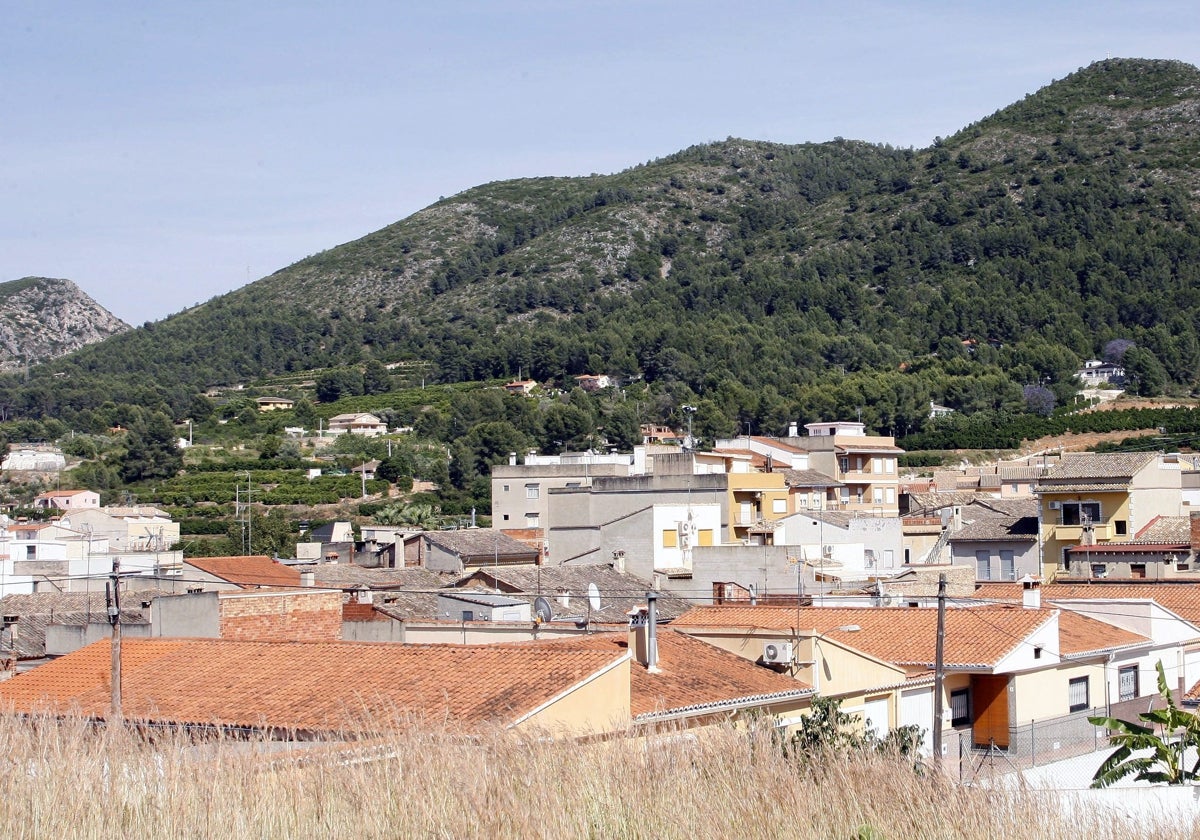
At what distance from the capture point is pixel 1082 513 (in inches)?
1469

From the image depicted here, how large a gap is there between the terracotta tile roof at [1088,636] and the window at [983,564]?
17.7 meters

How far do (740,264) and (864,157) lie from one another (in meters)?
46.3

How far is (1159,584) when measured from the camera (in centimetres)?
2703

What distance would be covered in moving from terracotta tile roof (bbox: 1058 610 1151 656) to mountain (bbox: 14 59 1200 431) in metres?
62.3

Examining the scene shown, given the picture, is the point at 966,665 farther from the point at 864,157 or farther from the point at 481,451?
the point at 864,157

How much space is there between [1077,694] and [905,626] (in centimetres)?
214

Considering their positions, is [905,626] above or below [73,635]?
below

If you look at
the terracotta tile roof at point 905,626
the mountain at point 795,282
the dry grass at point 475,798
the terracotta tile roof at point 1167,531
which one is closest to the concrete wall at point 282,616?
the terracotta tile roof at point 905,626

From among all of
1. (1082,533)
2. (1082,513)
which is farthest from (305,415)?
(1082,533)

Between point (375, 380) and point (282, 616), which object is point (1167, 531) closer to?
point (282, 616)

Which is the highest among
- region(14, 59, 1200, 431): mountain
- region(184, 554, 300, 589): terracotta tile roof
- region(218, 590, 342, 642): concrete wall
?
region(14, 59, 1200, 431): mountain

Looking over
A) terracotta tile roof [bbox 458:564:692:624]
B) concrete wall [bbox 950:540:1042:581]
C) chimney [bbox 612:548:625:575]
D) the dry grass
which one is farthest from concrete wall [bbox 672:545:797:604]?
the dry grass

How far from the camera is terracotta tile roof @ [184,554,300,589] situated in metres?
29.2

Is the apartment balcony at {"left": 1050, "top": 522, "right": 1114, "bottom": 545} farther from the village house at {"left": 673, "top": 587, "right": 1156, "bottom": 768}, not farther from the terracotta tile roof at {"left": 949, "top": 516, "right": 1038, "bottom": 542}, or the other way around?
the village house at {"left": 673, "top": 587, "right": 1156, "bottom": 768}
